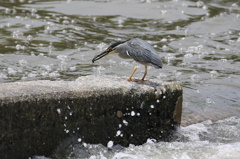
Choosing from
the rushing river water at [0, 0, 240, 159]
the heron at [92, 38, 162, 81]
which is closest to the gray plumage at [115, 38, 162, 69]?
the heron at [92, 38, 162, 81]

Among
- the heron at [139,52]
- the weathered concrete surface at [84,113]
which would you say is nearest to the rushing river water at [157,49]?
the weathered concrete surface at [84,113]

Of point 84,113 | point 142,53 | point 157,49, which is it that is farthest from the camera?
point 157,49

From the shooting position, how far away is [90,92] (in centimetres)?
428

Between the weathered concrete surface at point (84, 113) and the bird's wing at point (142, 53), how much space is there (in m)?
0.22

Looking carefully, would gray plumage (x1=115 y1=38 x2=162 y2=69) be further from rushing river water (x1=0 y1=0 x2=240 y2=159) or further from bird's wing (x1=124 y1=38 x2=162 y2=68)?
rushing river water (x1=0 y1=0 x2=240 y2=159)

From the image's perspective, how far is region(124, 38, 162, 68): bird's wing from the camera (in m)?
4.82

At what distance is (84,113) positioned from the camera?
14.0ft

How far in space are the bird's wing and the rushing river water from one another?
0.79m

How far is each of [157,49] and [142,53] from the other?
161 inches

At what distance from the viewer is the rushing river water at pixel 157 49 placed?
16.1 feet

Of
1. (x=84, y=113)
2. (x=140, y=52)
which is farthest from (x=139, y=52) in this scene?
(x=84, y=113)

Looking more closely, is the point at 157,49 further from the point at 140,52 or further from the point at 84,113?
the point at 84,113

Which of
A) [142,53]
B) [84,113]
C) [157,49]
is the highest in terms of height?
[142,53]

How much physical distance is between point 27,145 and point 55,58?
4237 millimetres
